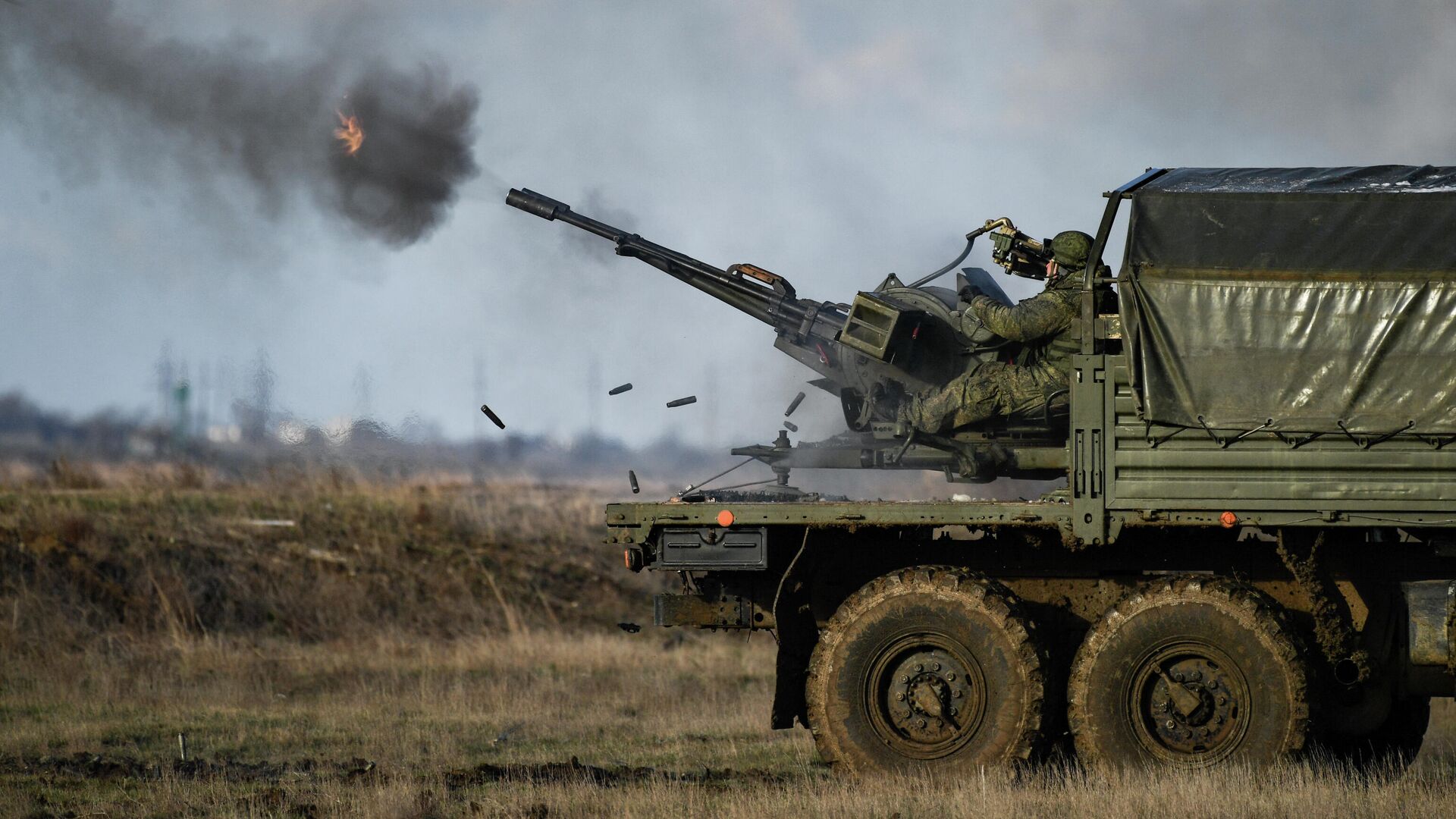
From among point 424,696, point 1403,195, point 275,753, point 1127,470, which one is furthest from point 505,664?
point 1403,195

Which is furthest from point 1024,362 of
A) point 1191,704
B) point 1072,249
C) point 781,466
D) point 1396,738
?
point 1396,738

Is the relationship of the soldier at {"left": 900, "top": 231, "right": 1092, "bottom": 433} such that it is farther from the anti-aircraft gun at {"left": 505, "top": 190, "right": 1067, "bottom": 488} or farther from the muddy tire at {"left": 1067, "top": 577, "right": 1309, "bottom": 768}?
the muddy tire at {"left": 1067, "top": 577, "right": 1309, "bottom": 768}

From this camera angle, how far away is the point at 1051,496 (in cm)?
855

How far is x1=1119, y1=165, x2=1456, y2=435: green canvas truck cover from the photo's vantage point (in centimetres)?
806

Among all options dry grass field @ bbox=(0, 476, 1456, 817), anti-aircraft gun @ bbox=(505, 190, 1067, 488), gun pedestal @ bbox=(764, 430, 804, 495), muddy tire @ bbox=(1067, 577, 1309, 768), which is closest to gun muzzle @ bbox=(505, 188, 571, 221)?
anti-aircraft gun @ bbox=(505, 190, 1067, 488)

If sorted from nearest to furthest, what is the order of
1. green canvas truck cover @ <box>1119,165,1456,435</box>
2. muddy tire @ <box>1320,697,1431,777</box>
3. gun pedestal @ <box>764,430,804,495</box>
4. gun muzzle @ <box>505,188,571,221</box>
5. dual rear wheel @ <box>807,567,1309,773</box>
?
green canvas truck cover @ <box>1119,165,1456,435</box>, dual rear wheel @ <box>807,567,1309,773</box>, muddy tire @ <box>1320,697,1431,777</box>, gun pedestal @ <box>764,430,804,495</box>, gun muzzle @ <box>505,188,571,221</box>

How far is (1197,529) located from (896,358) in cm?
225

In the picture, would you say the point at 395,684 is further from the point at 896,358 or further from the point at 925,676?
the point at 925,676

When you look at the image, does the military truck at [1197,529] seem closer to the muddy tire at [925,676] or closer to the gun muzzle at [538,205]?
the muddy tire at [925,676]

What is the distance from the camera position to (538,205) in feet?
39.0

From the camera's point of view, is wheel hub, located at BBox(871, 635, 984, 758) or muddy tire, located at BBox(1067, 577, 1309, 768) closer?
Result: muddy tire, located at BBox(1067, 577, 1309, 768)

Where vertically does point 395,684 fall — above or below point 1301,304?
below

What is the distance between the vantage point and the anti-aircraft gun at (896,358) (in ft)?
31.3

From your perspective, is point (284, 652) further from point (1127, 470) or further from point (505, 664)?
point (1127, 470)
